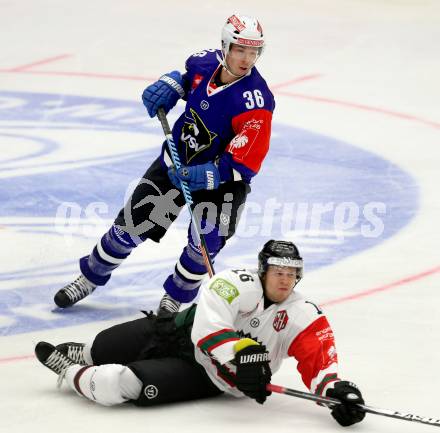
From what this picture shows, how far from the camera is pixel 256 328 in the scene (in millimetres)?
4785

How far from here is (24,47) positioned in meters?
11.2

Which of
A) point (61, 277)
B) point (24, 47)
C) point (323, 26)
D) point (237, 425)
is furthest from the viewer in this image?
point (323, 26)

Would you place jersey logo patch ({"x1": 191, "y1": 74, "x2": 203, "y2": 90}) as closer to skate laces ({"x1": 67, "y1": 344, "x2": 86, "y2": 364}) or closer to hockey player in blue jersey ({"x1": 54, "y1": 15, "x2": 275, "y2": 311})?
hockey player in blue jersey ({"x1": 54, "y1": 15, "x2": 275, "y2": 311})

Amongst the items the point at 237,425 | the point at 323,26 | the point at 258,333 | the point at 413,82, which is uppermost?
the point at 323,26

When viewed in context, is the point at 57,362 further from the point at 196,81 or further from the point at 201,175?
the point at 196,81

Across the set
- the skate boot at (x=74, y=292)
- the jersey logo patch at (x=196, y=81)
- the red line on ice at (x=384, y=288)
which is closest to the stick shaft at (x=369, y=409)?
the red line on ice at (x=384, y=288)


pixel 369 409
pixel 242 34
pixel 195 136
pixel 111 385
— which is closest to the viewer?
pixel 369 409

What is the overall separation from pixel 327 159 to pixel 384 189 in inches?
28.3

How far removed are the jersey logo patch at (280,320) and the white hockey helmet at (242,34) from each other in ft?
4.81

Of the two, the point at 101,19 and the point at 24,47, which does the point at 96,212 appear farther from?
the point at 101,19

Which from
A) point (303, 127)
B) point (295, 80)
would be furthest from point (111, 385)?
point (295, 80)

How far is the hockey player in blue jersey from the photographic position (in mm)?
5727

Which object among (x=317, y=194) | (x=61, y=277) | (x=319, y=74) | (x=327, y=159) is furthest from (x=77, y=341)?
(x=319, y=74)

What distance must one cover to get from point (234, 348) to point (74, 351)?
90cm
